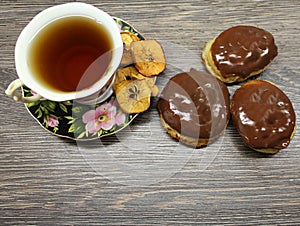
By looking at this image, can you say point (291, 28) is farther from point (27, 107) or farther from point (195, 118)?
point (27, 107)

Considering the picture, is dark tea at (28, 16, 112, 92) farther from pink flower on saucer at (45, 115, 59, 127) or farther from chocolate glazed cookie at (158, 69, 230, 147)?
chocolate glazed cookie at (158, 69, 230, 147)

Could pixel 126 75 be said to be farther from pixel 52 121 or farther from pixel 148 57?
pixel 52 121

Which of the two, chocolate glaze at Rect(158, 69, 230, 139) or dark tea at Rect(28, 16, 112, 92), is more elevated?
dark tea at Rect(28, 16, 112, 92)

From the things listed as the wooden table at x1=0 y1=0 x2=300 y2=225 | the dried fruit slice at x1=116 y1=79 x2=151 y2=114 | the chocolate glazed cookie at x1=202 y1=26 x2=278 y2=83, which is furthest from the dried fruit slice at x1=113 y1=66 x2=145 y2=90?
the chocolate glazed cookie at x1=202 y1=26 x2=278 y2=83

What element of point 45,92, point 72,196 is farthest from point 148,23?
point 72,196

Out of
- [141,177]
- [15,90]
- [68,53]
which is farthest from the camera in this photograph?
[141,177]

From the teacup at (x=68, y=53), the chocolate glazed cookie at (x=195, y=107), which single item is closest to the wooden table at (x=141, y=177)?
the chocolate glazed cookie at (x=195, y=107)

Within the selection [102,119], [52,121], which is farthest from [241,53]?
[52,121]
